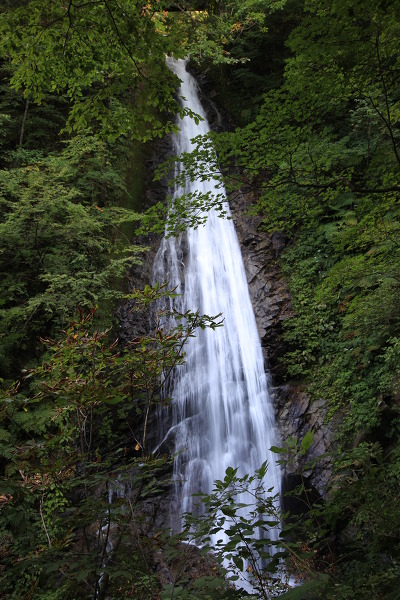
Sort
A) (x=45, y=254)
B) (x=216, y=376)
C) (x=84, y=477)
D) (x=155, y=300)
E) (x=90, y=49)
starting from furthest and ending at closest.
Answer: (x=216, y=376)
(x=45, y=254)
(x=155, y=300)
(x=90, y=49)
(x=84, y=477)

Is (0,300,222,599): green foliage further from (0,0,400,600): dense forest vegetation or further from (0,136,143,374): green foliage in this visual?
(0,136,143,374): green foliage

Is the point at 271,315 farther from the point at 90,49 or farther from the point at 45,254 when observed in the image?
the point at 90,49

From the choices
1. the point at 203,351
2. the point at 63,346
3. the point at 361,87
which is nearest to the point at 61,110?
the point at 203,351

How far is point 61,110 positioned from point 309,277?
8390 mm

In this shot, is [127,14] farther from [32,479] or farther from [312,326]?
[312,326]

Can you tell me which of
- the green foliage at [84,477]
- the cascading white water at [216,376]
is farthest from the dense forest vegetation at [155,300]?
the cascading white water at [216,376]

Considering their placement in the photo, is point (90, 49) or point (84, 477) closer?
point (84, 477)

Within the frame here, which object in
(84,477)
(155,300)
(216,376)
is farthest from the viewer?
(216,376)

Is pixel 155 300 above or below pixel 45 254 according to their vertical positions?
below

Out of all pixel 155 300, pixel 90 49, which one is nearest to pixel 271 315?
pixel 155 300

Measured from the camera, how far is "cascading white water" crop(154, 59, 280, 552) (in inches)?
305

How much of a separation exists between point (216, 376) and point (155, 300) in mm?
4834

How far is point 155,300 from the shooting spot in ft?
15.5

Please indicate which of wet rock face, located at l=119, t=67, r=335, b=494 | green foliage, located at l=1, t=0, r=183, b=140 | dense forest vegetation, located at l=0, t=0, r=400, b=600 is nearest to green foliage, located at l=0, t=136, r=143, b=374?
dense forest vegetation, located at l=0, t=0, r=400, b=600
